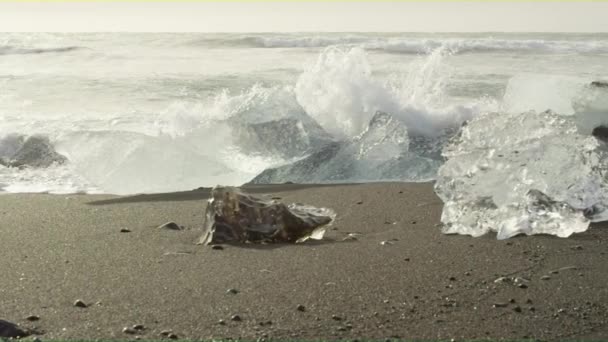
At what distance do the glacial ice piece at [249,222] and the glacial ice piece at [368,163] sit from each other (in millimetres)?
1867

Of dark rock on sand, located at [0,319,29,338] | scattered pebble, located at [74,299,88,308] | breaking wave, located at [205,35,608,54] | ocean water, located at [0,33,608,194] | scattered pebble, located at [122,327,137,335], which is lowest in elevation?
breaking wave, located at [205,35,608,54]

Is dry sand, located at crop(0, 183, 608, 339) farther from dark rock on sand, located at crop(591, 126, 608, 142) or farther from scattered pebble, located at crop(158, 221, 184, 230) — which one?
dark rock on sand, located at crop(591, 126, 608, 142)

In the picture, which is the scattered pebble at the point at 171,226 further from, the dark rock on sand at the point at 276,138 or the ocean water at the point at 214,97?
the dark rock on sand at the point at 276,138

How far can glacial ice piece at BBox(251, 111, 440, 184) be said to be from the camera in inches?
231

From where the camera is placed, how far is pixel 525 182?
13.4 ft

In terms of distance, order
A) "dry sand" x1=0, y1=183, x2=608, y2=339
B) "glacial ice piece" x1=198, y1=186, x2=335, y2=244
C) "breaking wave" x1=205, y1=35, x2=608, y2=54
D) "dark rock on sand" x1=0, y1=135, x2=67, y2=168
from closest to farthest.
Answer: "dry sand" x1=0, y1=183, x2=608, y2=339, "glacial ice piece" x1=198, y1=186, x2=335, y2=244, "dark rock on sand" x1=0, y1=135, x2=67, y2=168, "breaking wave" x1=205, y1=35, x2=608, y2=54

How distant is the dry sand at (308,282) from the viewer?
8.75 feet

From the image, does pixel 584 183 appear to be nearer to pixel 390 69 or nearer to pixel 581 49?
pixel 390 69

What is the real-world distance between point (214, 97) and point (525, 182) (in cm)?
770

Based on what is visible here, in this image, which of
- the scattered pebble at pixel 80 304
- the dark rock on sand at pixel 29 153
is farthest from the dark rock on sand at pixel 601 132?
the scattered pebble at pixel 80 304

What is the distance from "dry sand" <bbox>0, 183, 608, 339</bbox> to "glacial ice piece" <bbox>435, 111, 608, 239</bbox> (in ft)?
0.43

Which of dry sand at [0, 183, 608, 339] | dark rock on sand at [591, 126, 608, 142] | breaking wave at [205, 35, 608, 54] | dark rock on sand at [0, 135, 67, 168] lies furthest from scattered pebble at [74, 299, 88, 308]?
breaking wave at [205, 35, 608, 54]

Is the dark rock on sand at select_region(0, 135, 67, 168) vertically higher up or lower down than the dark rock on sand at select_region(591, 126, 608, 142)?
lower down

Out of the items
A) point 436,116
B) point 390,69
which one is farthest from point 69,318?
point 390,69
